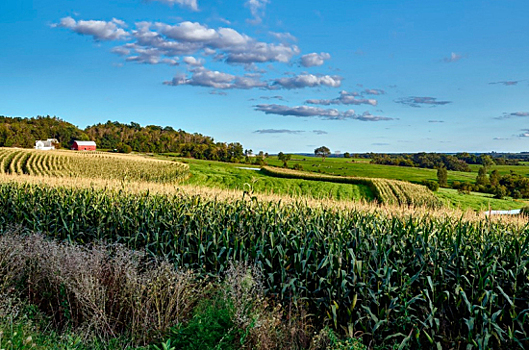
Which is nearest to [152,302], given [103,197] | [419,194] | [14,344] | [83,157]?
[14,344]

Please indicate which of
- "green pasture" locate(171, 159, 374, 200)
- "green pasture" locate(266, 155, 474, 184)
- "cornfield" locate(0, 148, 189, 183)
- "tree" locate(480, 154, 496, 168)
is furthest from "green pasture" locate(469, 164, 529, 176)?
"cornfield" locate(0, 148, 189, 183)

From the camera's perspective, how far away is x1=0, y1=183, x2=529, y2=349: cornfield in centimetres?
544

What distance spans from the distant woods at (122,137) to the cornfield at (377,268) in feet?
232

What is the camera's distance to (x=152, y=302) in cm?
581

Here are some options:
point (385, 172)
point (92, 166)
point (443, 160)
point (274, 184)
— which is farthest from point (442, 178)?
point (92, 166)

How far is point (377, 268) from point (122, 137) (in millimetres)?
97306

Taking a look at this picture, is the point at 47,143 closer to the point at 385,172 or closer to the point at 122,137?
the point at 122,137

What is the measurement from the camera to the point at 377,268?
19.8 ft

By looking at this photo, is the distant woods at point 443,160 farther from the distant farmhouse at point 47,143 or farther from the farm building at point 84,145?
the distant farmhouse at point 47,143

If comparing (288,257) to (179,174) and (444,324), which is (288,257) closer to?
(444,324)

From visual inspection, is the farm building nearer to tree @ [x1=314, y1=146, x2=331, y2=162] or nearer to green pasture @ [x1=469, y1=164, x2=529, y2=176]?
tree @ [x1=314, y1=146, x2=331, y2=162]

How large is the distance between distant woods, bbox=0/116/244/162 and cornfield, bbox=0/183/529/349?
232 ft

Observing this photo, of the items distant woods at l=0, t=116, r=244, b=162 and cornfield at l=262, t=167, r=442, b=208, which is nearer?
cornfield at l=262, t=167, r=442, b=208

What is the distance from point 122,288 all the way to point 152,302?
0.72 meters
